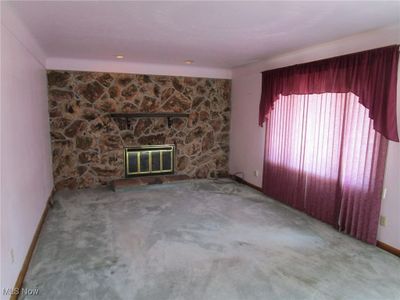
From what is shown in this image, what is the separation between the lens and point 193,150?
5.73 meters

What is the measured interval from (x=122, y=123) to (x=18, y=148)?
2615 millimetres

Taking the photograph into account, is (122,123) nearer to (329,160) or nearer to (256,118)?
(256,118)

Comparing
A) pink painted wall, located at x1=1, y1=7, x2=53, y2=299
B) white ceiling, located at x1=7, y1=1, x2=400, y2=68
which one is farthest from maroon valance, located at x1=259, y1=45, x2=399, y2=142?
pink painted wall, located at x1=1, y1=7, x2=53, y2=299

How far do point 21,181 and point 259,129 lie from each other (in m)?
3.63

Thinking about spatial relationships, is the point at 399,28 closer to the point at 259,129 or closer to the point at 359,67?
the point at 359,67

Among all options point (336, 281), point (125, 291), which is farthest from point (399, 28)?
point (125, 291)

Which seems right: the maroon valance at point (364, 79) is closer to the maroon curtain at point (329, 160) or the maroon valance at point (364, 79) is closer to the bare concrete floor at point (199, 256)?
the maroon curtain at point (329, 160)

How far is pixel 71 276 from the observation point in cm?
241

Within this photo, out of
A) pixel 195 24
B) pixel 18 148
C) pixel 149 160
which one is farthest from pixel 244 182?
pixel 18 148

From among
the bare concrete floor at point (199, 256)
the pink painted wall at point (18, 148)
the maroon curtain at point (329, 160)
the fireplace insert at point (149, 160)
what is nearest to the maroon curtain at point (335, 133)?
the maroon curtain at point (329, 160)

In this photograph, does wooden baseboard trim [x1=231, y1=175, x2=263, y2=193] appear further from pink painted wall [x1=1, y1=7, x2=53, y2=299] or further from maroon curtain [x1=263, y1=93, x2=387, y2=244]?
pink painted wall [x1=1, y1=7, x2=53, y2=299]

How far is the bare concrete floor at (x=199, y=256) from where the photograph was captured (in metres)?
2.26

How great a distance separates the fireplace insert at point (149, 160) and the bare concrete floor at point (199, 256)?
1.15m

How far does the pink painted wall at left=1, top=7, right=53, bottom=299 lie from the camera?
83.4 inches
